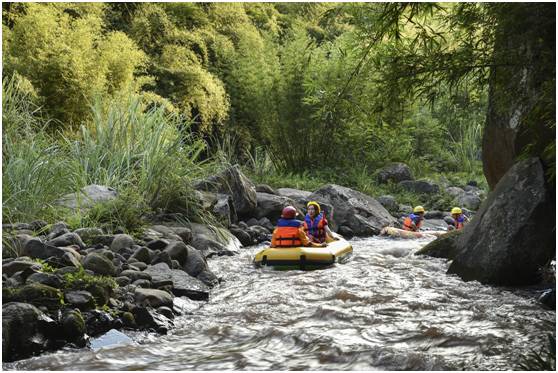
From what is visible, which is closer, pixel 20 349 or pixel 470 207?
pixel 20 349

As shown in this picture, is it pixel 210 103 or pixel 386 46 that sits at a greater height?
pixel 210 103

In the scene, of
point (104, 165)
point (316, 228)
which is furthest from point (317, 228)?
point (104, 165)

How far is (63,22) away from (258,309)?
287 inches

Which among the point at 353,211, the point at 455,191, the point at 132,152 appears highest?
the point at 132,152

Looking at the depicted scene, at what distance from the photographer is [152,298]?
4.90 meters

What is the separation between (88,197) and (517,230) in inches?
161

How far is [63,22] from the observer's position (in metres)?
10.7

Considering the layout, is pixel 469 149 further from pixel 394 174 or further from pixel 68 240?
pixel 68 240

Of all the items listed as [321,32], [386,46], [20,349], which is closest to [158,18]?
[321,32]

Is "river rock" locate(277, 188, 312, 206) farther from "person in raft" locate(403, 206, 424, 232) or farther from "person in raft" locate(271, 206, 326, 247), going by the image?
"person in raft" locate(271, 206, 326, 247)

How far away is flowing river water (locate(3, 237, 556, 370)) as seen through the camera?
378cm

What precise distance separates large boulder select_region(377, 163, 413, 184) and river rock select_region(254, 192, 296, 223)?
4371 mm

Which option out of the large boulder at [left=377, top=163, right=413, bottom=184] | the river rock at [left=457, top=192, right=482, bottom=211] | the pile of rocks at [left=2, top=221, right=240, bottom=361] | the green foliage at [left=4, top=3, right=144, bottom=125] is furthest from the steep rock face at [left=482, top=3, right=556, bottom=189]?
the large boulder at [left=377, top=163, right=413, bottom=184]

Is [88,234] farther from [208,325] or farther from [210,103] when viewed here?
[210,103]
